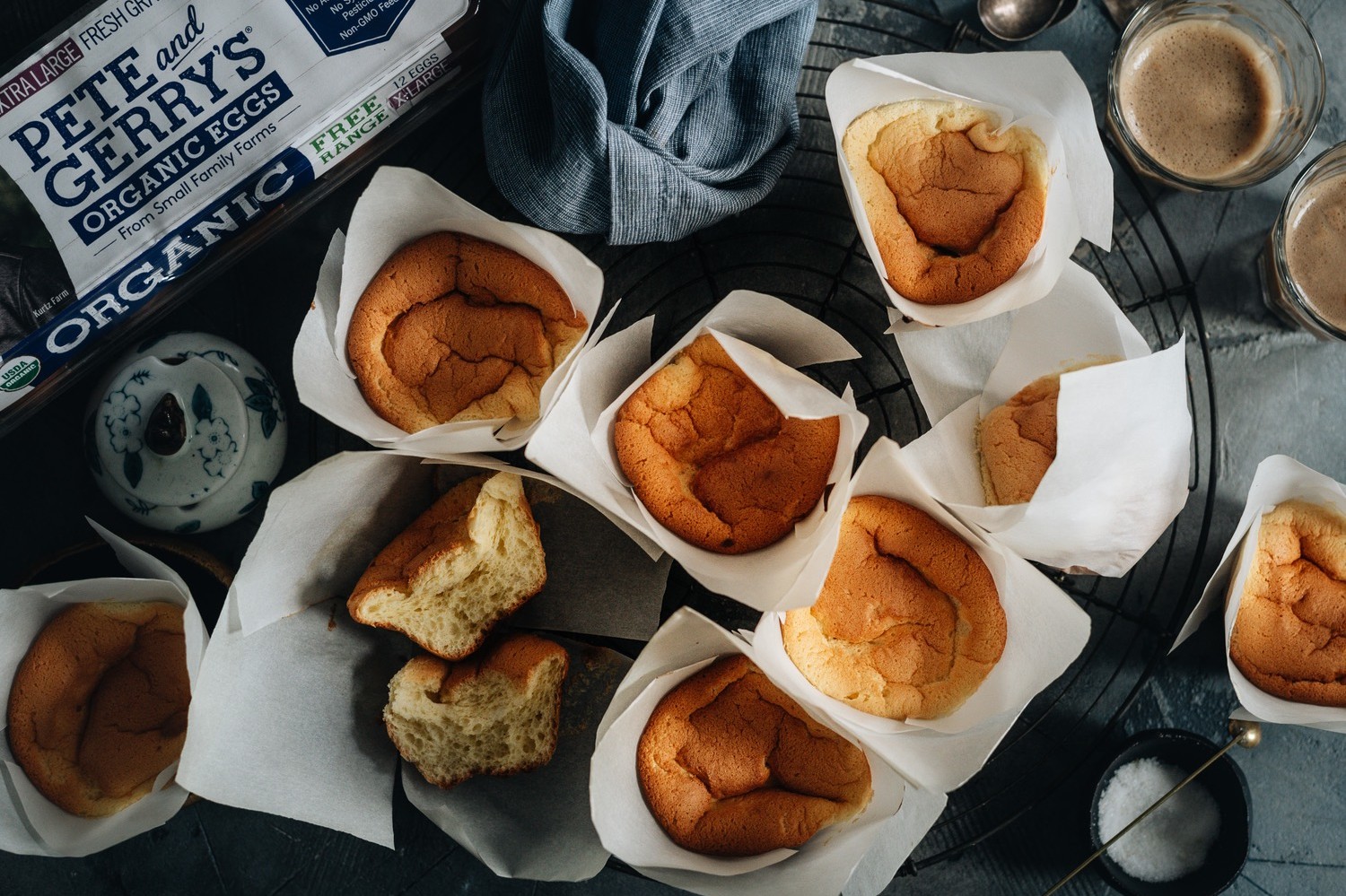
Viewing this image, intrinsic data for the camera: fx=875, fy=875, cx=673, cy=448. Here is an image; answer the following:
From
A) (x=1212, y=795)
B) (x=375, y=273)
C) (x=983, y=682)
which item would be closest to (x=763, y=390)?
(x=983, y=682)

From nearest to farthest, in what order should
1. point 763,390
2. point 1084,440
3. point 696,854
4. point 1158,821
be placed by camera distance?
point 1084,440 → point 763,390 → point 696,854 → point 1158,821

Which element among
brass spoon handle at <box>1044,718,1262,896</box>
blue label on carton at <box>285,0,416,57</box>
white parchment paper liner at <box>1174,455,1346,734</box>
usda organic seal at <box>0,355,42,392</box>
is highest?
blue label on carton at <box>285,0,416,57</box>

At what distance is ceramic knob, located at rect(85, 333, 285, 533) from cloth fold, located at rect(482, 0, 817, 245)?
57 centimetres

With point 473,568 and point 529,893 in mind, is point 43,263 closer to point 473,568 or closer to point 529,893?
point 473,568

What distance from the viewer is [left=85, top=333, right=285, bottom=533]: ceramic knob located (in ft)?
4.65

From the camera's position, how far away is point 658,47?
55.6 inches

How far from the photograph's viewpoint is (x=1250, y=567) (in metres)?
1.55

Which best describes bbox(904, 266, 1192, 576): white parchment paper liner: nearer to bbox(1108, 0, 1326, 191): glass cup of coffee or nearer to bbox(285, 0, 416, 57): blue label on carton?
bbox(1108, 0, 1326, 191): glass cup of coffee

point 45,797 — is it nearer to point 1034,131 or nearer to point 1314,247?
point 1034,131

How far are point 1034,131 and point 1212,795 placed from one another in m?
1.26

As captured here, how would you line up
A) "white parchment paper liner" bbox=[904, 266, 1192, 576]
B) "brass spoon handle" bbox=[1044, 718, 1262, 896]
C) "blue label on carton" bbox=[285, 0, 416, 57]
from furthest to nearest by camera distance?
"brass spoon handle" bbox=[1044, 718, 1262, 896] < "blue label on carton" bbox=[285, 0, 416, 57] < "white parchment paper liner" bbox=[904, 266, 1192, 576]

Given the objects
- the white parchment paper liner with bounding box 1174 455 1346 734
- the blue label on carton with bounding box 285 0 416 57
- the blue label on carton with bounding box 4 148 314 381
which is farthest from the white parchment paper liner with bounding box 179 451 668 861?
the white parchment paper liner with bounding box 1174 455 1346 734

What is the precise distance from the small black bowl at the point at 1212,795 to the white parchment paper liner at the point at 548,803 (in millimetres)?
916

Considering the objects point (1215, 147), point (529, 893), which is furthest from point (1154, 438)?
point (529, 893)
